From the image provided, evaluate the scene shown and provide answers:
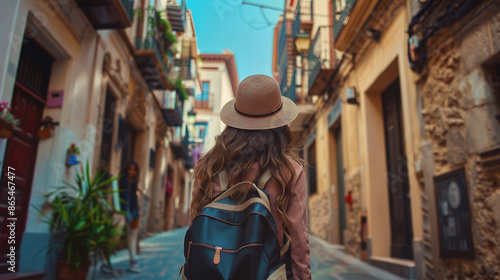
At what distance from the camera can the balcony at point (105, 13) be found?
17.4ft

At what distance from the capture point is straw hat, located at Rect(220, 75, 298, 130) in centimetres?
177

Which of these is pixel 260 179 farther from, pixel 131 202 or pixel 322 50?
pixel 322 50

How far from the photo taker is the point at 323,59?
29.1ft

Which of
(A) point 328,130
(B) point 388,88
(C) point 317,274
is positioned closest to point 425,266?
(C) point 317,274

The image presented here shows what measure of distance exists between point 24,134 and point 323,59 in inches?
248

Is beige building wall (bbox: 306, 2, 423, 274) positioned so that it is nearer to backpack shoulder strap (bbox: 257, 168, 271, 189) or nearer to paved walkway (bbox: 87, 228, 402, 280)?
paved walkway (bbox: 87, 228, 402, 280)

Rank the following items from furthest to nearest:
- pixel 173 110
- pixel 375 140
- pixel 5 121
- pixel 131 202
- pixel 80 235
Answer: pixel 173 110
pixel 375 140
pixel 131 202
pixel 80 235
pixel 5 121

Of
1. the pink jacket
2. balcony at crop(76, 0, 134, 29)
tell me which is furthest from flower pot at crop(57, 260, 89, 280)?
balcony at crop(76, 0, 134, 29)

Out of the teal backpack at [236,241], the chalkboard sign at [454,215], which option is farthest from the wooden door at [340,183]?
the teal backpack at [236,241]

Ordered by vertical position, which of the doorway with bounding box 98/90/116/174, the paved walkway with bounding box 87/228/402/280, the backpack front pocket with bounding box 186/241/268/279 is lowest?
the paved walkway with bounding box 87/228/402/280

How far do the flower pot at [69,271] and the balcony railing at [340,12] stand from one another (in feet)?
17.6

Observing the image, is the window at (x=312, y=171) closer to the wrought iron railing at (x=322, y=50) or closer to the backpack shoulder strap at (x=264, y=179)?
the wrought iron railing at (x=322, y=50)

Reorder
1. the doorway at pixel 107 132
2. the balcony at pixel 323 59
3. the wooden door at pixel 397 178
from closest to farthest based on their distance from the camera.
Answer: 1. the wooden door at pixel 397 178
2. the doorway at pixel 107 132
3. the balcony at pixel 323 59

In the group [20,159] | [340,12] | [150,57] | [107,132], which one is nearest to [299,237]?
[20,159]
